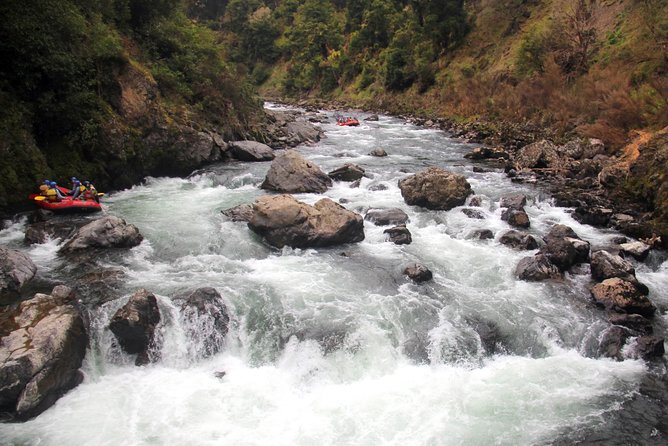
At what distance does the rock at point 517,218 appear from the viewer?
50.8ft

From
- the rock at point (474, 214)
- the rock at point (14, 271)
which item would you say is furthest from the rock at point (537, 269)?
the rock at point (14, 271)

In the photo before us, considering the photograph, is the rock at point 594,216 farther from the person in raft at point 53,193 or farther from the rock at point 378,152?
the person in raft at point 53,193

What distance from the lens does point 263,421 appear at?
27.4ft

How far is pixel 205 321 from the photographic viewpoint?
1021 cm

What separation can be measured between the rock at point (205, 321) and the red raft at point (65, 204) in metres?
6.92

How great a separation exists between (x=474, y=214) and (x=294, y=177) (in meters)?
7.18

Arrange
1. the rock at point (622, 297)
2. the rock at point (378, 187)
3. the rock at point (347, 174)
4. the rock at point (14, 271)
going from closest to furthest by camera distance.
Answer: the rock at point (14, 271), the rock at point (622, 297), the rock at point (378, 187), the rock at point (347, 174)

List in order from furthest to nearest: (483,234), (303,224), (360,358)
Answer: (483,234), (303,224), (360,358)

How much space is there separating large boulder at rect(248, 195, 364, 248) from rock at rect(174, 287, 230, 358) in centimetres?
352

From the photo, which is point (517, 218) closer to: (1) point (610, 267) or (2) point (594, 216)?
(2) point (594, 216)

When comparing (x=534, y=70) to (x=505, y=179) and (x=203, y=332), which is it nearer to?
(x=505, y=179)

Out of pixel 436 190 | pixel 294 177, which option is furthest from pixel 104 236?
pixel 436 190

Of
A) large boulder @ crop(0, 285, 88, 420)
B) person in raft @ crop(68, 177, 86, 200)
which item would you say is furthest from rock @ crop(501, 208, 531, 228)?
person in raft @ crop(68, 177, 86, 200)

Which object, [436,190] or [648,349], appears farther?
[436,190]
